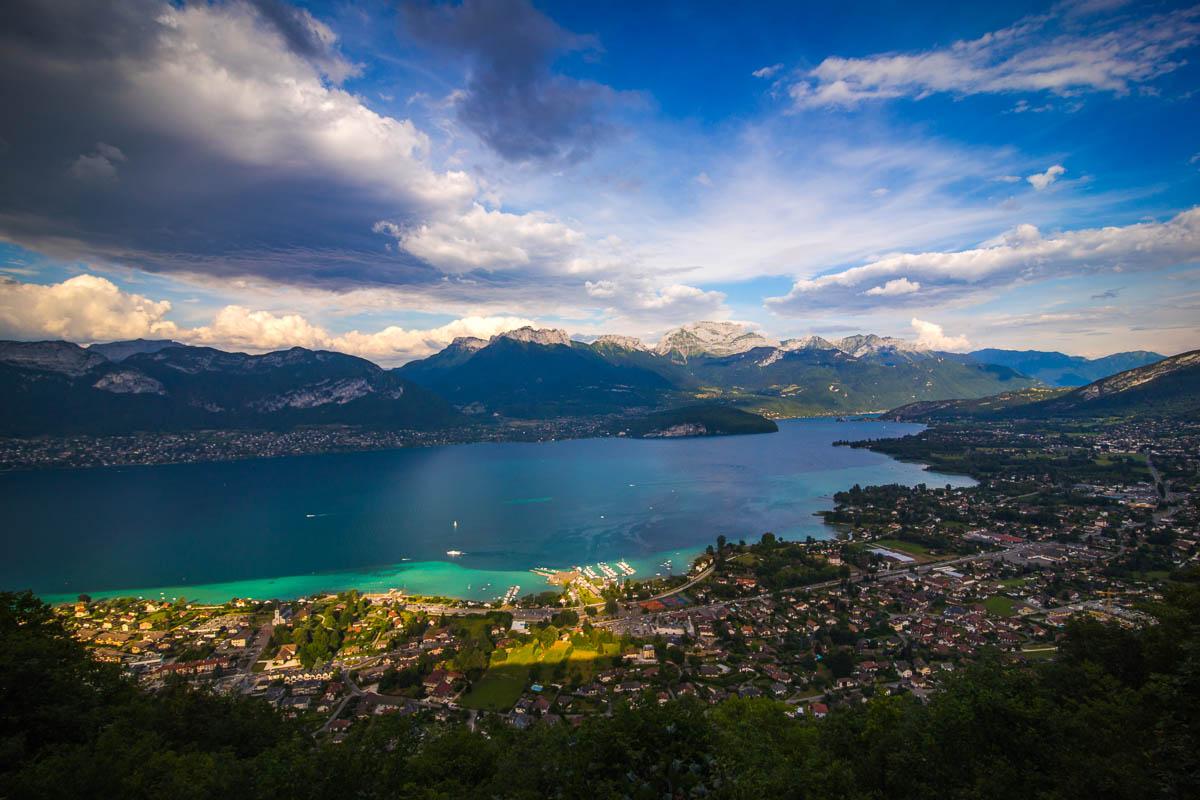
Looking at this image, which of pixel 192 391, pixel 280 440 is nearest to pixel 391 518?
pixel 280 440

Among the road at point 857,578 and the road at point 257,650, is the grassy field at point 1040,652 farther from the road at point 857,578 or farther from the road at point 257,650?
the road at point 257,650

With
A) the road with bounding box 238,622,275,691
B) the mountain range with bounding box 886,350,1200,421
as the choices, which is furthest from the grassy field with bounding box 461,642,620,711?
the mountain range with bounding box 886,350,1200,421

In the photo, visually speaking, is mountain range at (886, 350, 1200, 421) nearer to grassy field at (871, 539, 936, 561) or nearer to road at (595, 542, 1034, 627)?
road at (595, 542, 1034, 627)

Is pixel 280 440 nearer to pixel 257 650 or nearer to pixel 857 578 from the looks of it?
pixel 257 650

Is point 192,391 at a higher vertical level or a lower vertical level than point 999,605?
higher

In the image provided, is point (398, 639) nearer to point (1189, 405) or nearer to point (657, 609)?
point (657, 609)

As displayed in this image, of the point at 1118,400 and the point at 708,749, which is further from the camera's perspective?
the point at 1118,400
